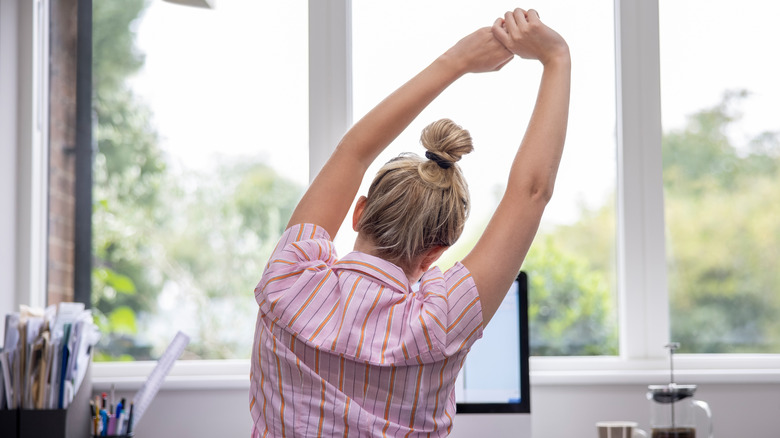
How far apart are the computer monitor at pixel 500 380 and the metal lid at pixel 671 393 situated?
1.01ft

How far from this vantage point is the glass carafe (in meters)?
1.90

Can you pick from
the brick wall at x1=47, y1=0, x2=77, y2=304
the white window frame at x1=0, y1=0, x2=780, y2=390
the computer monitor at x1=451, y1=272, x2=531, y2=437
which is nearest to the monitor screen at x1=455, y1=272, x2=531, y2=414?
the computer monitor at x1=451, y1=272, x2=531, y2=437

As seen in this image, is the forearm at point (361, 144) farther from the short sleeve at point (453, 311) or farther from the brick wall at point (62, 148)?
the brick wall at point (62, 148)

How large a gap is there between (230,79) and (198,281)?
620 mm

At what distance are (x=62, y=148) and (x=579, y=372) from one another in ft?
5.44

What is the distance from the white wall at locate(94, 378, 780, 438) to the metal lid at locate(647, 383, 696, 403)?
222 mm

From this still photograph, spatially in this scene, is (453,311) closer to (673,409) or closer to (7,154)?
(673,409)

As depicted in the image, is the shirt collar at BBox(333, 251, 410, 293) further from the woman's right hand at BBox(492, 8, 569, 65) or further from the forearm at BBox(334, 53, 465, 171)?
the woman's right hand at BBox(492, 8, 569, 65)

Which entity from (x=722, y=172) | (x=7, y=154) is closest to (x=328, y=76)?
(x=7, y=154)

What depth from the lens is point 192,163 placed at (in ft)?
7.95

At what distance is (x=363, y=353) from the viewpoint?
3.13 ft

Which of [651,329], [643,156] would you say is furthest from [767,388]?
[643,156]

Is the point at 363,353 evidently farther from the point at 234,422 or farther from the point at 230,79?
the point at 230,79

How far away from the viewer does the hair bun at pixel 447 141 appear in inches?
43.0
